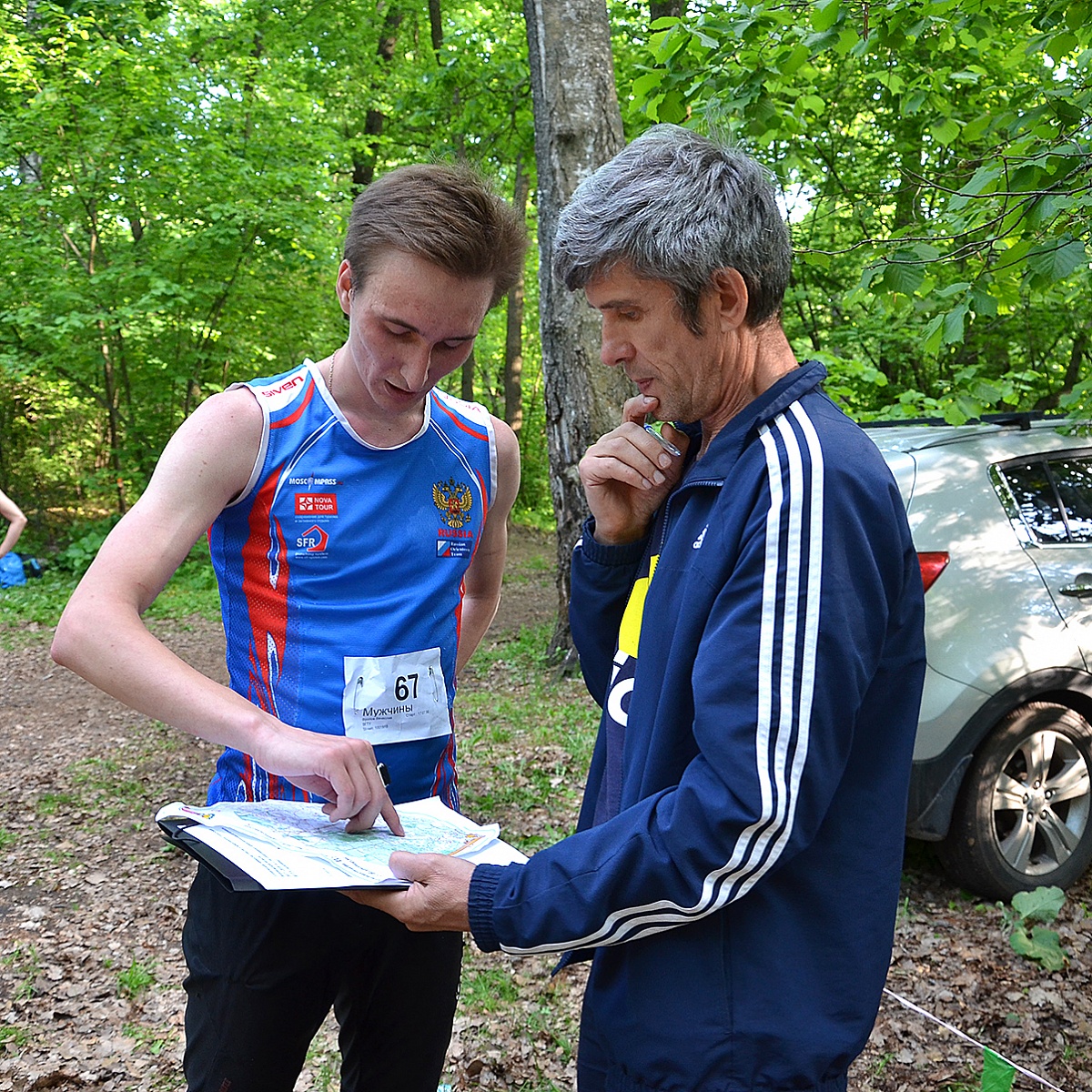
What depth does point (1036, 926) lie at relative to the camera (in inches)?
162

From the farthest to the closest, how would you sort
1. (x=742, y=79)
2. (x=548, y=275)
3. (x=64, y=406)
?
1. (x=64, y=406)
2. (x=548, y=275)
3. (x=742, y=79)

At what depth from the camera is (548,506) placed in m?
21.3

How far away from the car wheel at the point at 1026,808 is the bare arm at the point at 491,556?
252 cm

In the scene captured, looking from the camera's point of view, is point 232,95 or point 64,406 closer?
point 232,95

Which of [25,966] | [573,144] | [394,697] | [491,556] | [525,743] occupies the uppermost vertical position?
[573,144]

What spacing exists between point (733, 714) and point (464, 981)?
10.1ft

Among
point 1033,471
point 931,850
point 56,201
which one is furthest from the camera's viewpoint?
point 56,201

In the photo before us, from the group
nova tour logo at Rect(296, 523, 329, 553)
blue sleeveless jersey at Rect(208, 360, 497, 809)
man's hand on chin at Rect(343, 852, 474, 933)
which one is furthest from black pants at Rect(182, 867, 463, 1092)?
Result: nova tour logo at Rect(296, 523, 329, 553)

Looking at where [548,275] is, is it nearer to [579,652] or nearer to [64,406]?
[579,652]

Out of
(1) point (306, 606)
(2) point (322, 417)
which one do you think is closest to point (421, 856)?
(1) point (306, 606)

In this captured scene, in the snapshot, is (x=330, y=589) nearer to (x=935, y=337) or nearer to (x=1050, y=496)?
(x=935, y=337)

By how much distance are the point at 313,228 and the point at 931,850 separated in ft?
37.3

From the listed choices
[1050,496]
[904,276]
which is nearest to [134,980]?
[904,276]

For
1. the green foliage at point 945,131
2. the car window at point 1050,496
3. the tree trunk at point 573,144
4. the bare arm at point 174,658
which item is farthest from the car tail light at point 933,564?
the bare arm at point 174,658
